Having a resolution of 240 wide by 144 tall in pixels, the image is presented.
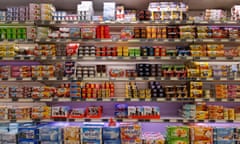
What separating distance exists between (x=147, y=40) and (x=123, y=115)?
1.43 meters

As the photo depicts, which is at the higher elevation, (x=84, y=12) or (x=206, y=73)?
(x=84, y=12)

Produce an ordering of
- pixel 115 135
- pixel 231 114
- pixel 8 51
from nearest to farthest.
Answer: pixel 115 135
pixel 231 114
pixel 8 51

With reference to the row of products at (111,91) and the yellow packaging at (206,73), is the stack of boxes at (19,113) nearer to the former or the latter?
the row of products at (111,91)

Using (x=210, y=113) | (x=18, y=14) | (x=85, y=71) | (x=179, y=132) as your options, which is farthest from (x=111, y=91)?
(x=18, y=14)

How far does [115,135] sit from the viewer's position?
4.52 meters

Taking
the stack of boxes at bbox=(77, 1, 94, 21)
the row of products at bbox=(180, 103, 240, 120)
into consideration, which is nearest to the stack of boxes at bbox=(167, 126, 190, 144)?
the row of products at bbox=(180, 103, 240, 120)

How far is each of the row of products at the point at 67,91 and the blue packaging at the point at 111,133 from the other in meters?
0.70

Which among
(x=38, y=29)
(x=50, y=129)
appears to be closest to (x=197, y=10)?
(x=38, y=29)

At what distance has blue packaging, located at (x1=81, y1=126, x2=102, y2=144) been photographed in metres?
4.52

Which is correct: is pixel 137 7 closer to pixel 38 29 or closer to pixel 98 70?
pixel 98 70

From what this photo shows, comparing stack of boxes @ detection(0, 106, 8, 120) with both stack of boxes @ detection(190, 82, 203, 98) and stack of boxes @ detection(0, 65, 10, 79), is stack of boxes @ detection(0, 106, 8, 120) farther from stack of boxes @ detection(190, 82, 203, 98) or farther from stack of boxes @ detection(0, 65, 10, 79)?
stack of boxes @ detection(190, 82, 203, 98)

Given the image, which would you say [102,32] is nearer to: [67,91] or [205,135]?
[67,91]

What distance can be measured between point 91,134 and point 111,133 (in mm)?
328

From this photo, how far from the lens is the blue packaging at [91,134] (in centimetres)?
452
